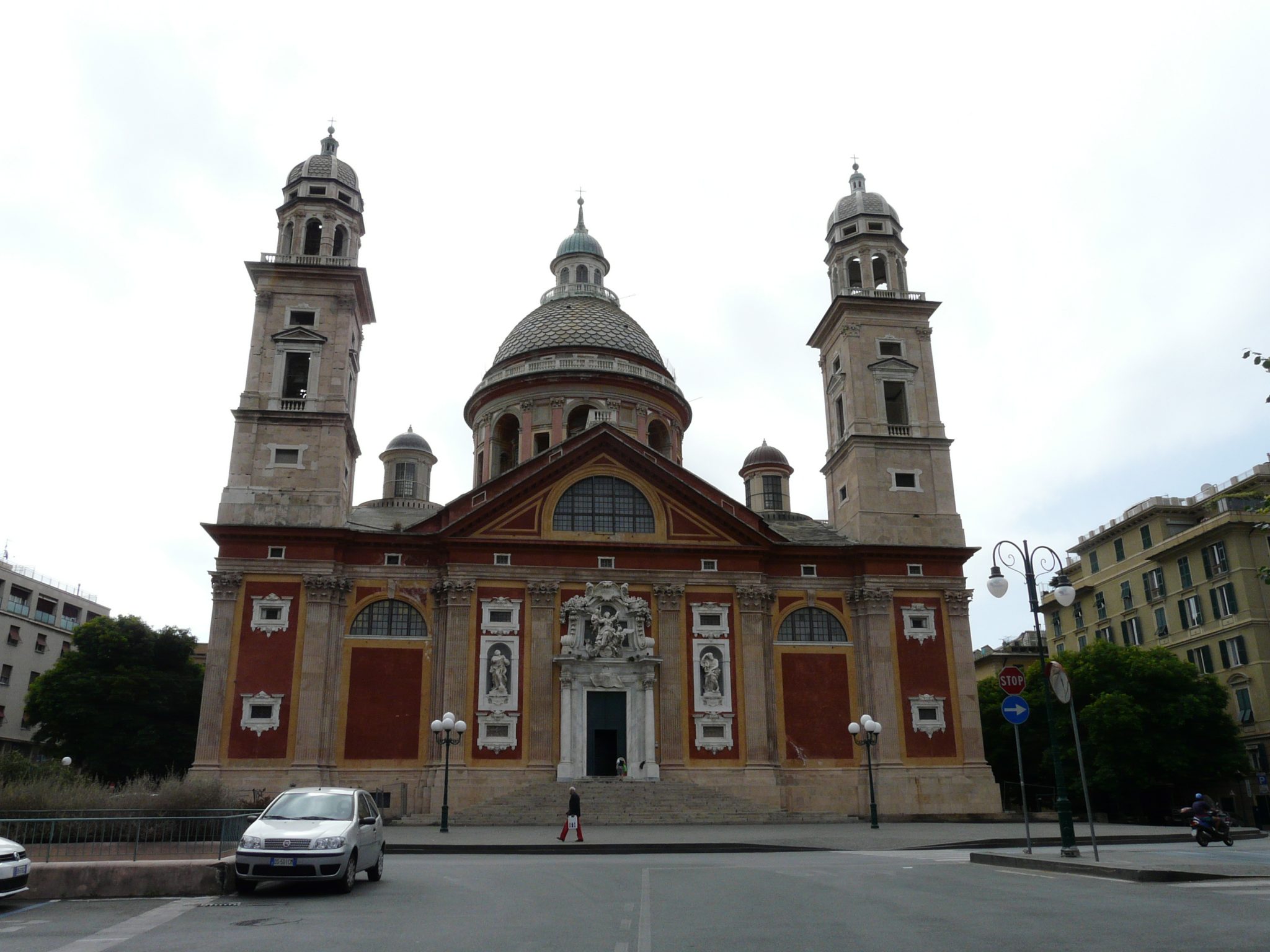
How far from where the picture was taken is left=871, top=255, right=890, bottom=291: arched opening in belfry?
147 ft

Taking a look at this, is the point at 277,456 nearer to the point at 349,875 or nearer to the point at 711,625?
the point at 711,625

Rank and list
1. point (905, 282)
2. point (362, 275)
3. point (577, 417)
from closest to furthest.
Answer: point (362, 275), point (905, 282), point (577, 417)

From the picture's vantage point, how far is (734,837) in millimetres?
25234

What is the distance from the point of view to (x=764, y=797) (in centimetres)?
3512

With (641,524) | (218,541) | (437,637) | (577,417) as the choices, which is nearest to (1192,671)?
(641,524)

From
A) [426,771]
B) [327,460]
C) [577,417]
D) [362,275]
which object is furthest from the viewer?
[577,417]

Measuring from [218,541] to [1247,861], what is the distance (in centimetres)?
3245

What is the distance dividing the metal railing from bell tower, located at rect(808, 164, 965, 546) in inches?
1155

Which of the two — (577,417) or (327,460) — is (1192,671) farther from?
(327,460)

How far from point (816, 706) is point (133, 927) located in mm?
29886

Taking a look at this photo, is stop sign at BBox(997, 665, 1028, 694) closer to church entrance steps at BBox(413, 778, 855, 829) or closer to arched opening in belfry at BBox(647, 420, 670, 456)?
church entrance steps at BBox(413, 778, 855, 829)

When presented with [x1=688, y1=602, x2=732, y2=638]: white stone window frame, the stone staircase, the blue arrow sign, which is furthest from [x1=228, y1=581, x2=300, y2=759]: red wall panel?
the blue arrow sign

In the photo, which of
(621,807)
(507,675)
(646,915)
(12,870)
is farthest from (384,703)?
(646,915)

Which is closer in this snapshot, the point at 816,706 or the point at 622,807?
the point at 622,807
